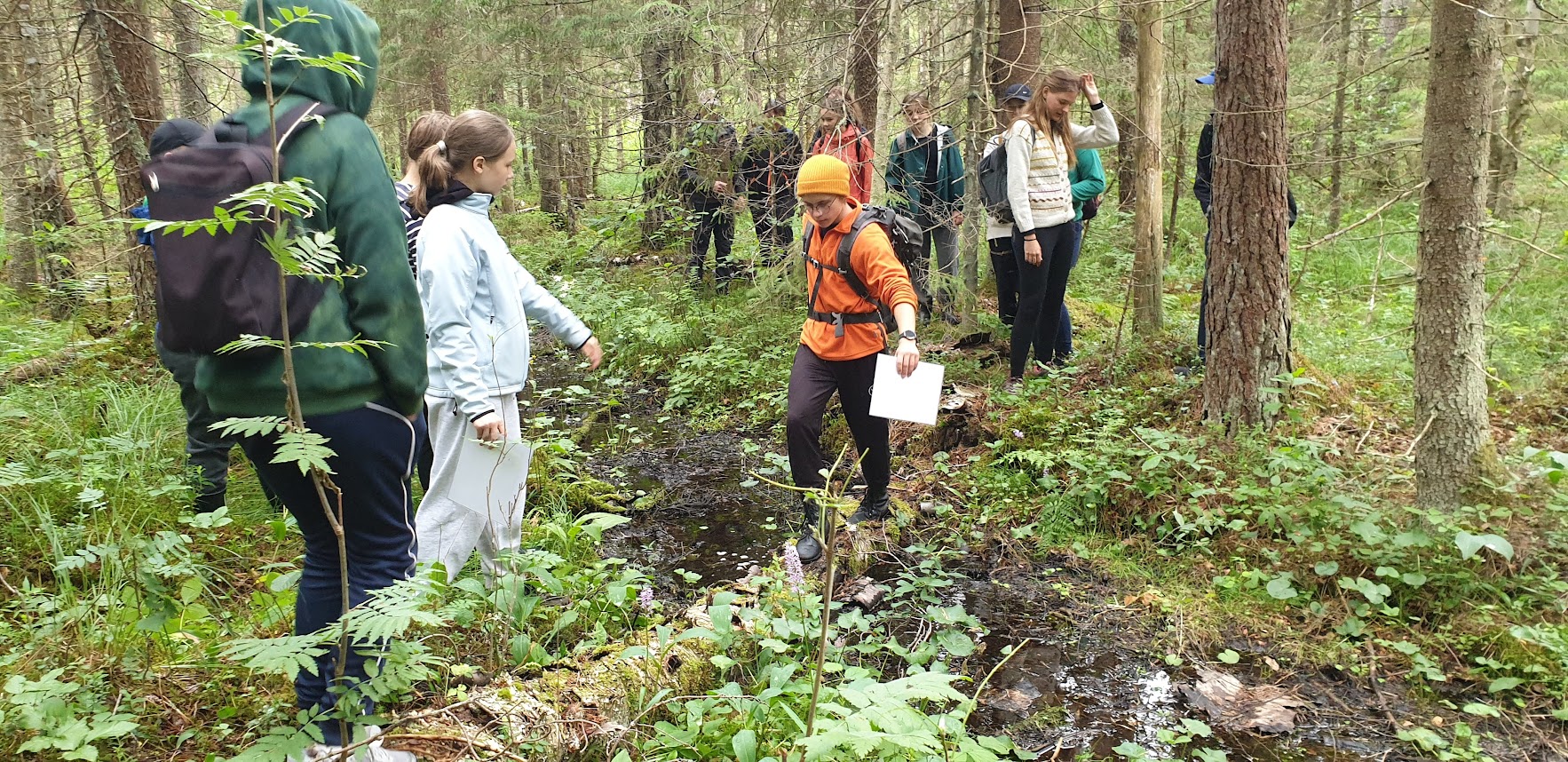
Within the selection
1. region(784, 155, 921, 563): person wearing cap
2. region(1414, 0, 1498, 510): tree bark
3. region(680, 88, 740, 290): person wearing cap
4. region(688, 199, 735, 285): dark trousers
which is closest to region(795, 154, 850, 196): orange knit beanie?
region(784, 155, 921, 563): person wearing cap

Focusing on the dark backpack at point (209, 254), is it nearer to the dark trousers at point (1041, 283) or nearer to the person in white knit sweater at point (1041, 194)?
the person in white knit sweater at point (1041, 194)

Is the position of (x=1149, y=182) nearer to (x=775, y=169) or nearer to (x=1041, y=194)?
(x=1041, y=194)

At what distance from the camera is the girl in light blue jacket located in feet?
10.7

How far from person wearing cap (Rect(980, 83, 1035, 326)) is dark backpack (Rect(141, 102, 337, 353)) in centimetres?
510

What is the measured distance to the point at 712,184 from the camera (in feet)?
28.9

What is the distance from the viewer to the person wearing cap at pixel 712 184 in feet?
27.1

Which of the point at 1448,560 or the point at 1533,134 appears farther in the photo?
the point at 1533,134

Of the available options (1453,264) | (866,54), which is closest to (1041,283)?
(866,54)

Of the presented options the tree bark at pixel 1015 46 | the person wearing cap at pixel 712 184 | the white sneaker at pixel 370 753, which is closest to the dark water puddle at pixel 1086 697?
the white sneaker at pixel 370 753

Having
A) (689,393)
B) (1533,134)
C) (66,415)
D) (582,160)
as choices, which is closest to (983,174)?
(689,393)

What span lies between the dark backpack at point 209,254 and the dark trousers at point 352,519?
1.10 feet

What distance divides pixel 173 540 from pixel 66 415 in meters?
3.02

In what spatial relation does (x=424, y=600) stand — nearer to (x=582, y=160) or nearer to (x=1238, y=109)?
(x=1238, y=109)

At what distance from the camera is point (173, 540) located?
9.70 feet
